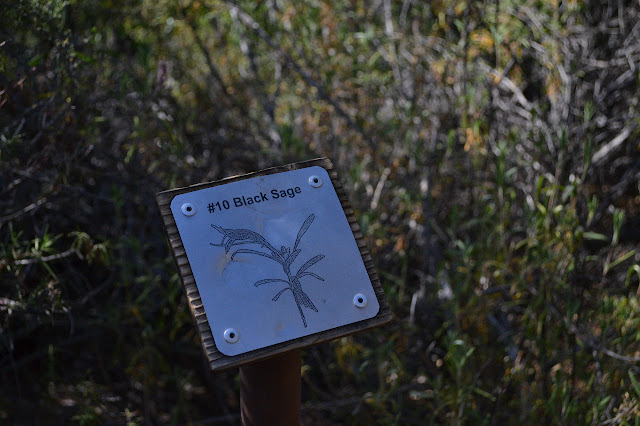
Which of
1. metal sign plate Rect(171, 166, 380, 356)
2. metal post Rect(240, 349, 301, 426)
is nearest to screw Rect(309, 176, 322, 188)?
metal sign plate Rect(171, 166, 380, 356)

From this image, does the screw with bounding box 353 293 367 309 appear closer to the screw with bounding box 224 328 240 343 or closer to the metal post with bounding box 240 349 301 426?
the metal post with bounding box 240 349 301 426

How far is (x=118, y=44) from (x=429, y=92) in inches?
67.3

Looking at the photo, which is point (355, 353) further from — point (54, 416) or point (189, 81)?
point (189, 81)

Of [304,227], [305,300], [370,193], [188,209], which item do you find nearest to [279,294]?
[305,300]

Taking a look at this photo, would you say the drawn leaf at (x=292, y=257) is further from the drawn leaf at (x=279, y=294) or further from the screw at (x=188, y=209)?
the screw at (x=188, y=209)

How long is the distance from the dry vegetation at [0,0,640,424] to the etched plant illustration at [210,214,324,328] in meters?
0.83

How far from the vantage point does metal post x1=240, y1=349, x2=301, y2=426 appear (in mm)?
1596

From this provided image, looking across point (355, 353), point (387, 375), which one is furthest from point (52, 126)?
point (387, 375)

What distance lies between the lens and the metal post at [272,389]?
5.24ft

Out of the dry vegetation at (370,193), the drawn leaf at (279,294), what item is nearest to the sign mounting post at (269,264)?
the drawn leaf at (279,294)

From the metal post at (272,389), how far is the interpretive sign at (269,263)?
120 millimetres

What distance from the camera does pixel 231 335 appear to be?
1.46 m

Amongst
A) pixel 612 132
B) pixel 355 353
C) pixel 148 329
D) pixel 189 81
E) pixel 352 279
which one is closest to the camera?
pixel 352 279

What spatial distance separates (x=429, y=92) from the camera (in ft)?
11.1
